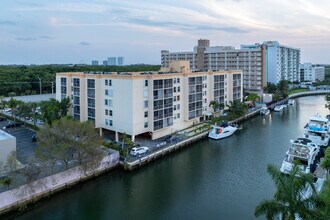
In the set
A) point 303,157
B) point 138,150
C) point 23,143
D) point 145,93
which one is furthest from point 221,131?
point 23,143

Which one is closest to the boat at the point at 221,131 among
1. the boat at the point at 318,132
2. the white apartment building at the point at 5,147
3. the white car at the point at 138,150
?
the boat at the point at 318,132

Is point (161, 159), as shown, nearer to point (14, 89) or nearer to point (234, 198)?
point (234, 198)

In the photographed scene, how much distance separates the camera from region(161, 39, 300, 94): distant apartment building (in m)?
67.4

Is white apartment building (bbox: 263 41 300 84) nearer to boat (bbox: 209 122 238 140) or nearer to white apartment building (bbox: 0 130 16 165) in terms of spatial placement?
boat (bbox: 209 122 238 140)

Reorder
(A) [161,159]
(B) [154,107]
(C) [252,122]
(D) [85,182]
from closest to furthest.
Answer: (D) [85,182], (A) [161,159], (B) [154,107], (C) [252,122]

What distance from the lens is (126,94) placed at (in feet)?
93.2

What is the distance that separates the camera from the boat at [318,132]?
30828mm

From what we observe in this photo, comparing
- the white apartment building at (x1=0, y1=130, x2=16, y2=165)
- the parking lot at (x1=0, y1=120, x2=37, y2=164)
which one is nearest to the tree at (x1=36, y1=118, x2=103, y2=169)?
the parking lot at (x1=0, y1=120, x2=37, y2=164)

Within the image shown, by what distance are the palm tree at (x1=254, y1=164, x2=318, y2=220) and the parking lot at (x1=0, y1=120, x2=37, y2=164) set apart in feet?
54.1

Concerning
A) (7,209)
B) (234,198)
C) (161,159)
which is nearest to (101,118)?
(161,159)

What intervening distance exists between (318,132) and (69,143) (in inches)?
996

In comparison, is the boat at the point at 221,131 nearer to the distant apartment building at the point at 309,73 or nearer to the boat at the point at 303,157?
the boat at the point at 303,157

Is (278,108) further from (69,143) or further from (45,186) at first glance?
(45,186)

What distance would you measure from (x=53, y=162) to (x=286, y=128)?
31043 mm
